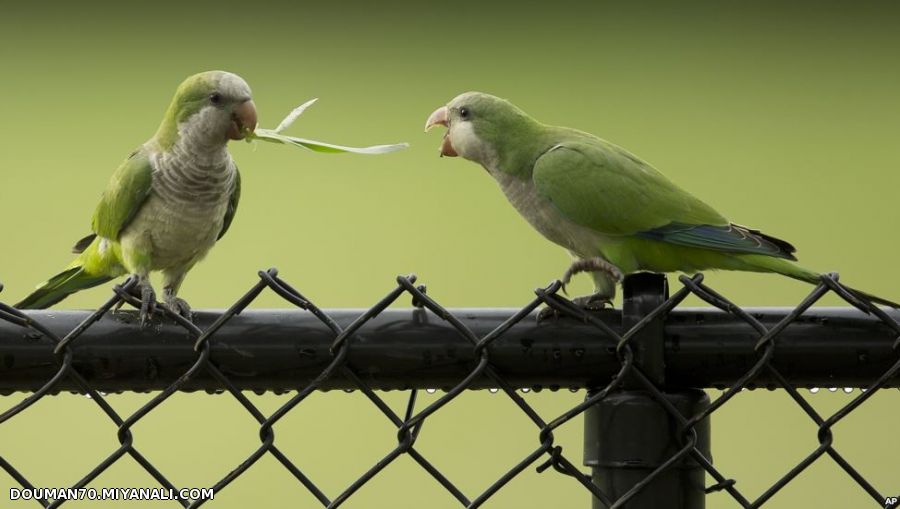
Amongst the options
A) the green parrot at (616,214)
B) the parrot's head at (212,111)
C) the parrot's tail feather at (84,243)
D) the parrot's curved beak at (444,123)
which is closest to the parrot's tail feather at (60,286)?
the parrot's tail feather at (84,243)

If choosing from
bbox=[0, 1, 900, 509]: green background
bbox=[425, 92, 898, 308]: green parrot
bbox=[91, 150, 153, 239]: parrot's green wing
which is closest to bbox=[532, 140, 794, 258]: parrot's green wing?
bbox=[425, 92, 898, 308]: green parrot

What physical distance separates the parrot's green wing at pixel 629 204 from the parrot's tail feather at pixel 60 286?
2.85 ft

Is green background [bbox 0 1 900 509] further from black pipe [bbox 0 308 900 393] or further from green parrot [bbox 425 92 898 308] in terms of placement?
black pipe [bbox 0 308 900 393]

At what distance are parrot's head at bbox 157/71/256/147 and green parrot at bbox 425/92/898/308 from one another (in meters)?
0.43

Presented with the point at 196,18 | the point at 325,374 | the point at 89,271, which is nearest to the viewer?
the point at 325,374

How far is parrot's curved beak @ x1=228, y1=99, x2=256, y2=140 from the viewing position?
Answer: 75.5 inches

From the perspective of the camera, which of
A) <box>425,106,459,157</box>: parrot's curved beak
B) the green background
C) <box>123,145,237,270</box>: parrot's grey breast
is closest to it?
<box>123,145,237,270</box>: parrot's grey breast

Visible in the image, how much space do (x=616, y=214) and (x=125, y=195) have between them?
0.82 metres

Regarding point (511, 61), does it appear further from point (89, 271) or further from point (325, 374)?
point (325, 374)

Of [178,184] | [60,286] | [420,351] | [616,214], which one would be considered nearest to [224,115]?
[178,184]

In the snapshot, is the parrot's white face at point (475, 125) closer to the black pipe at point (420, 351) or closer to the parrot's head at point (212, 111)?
the parrot's head at point (212, 111)

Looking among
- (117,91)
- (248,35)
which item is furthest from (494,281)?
(117,91)

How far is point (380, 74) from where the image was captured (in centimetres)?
331

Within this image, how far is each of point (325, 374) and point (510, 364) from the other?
18 cm
